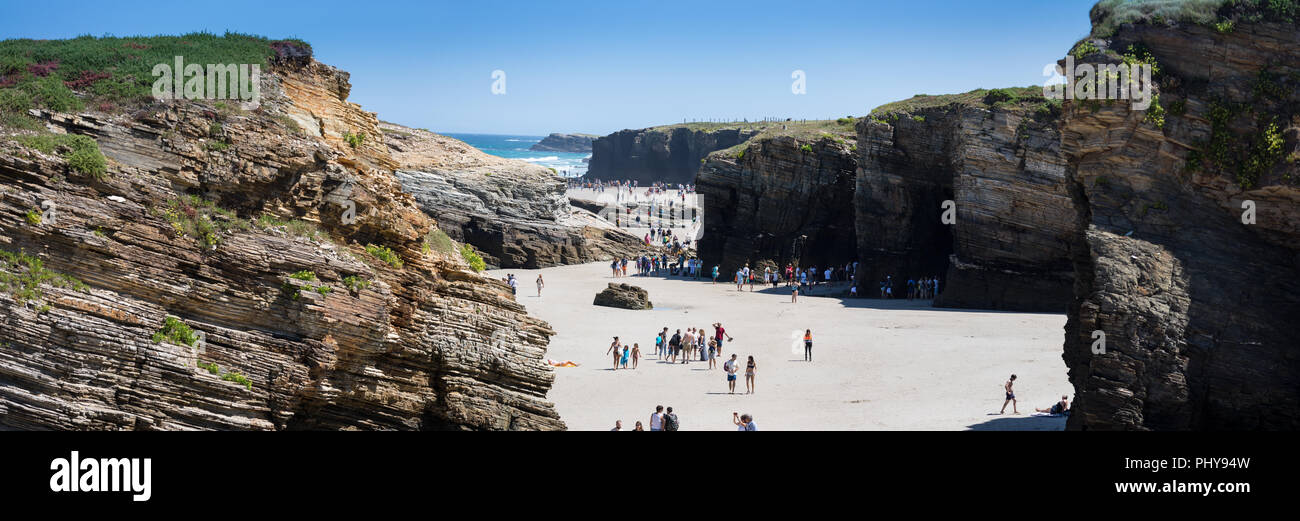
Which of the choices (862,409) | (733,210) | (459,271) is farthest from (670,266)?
(459,271)

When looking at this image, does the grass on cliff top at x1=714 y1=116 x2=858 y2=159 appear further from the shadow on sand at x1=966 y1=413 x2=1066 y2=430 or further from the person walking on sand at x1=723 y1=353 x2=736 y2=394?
the shadow on sand at x1=966 y1=413 x2=1066 y2=430

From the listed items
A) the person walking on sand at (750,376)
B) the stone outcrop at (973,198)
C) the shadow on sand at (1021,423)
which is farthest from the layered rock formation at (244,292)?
the stone outcrop at (973,198)

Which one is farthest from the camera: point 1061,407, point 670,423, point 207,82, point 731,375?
point 731,375

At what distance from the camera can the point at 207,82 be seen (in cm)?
1742

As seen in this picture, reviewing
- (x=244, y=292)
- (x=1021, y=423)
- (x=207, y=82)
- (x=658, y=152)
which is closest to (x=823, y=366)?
(x=1021, y=423)

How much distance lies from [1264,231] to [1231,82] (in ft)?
9.32

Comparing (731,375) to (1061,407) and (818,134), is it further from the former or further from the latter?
(818,134)

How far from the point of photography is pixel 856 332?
33156mm

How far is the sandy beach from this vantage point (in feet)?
71.3

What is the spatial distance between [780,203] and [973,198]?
13647 millimetres

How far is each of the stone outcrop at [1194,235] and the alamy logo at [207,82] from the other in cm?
1598

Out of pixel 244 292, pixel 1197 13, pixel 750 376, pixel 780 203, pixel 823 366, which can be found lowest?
pixel 823 366
